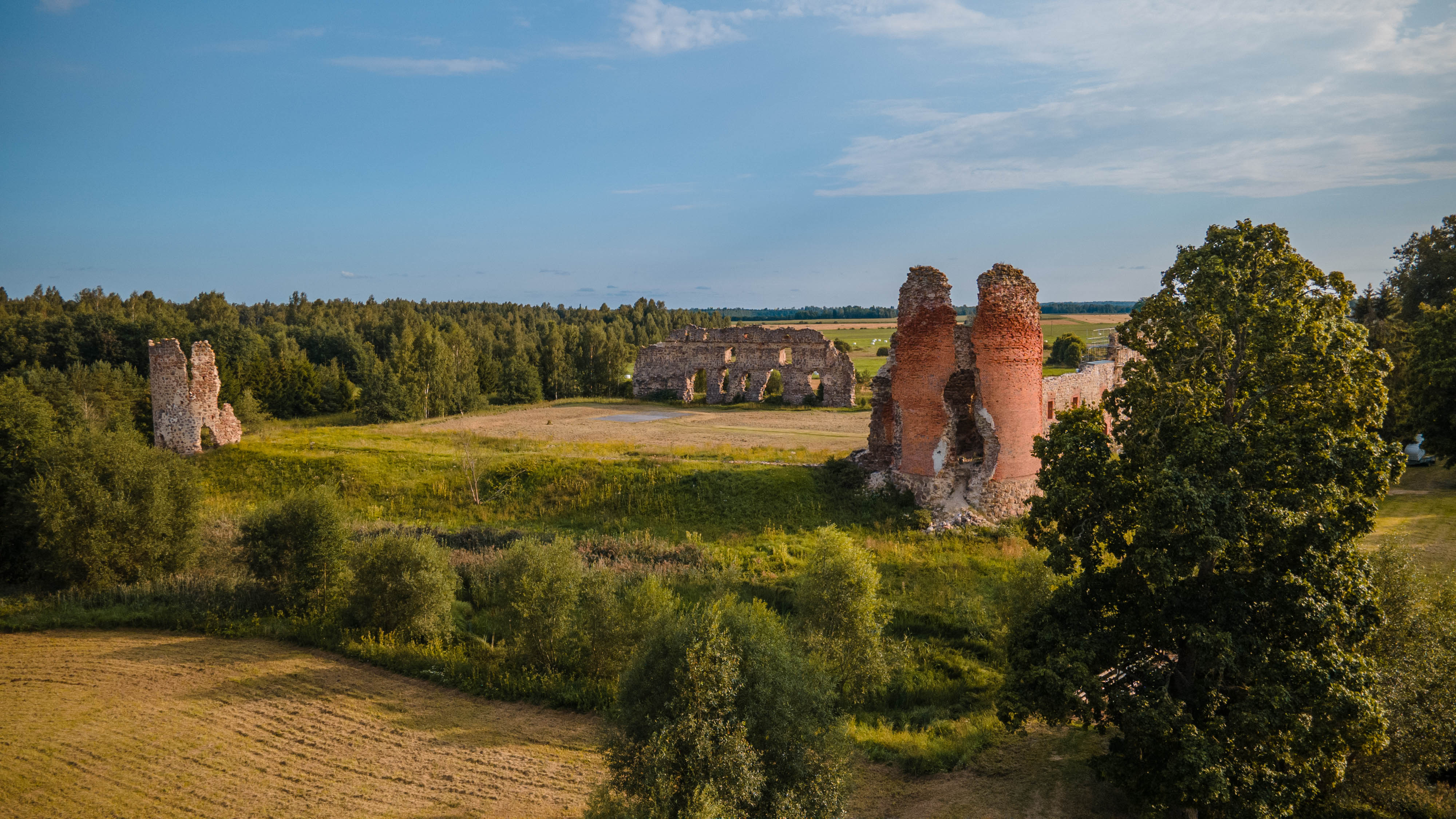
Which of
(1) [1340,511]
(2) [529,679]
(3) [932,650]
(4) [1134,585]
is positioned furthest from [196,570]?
(1) [1340,511]

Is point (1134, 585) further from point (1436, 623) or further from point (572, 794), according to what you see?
point (572, 794)

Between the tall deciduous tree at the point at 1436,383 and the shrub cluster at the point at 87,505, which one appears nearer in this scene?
the shrub cluster at the point at 87,505

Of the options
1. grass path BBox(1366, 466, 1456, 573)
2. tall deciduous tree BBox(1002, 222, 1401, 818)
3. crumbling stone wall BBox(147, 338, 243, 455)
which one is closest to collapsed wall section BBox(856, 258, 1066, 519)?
grass path BBox(1366, 466, 1456, 573)

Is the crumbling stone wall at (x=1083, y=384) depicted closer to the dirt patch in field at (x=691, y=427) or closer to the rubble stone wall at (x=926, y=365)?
the rubble stone wall at (x=926, y=365)

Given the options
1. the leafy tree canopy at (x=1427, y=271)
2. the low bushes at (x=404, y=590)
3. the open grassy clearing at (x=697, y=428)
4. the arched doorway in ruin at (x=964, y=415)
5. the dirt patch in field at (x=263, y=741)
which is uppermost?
the leafy tree canopy at (x=1427, y=271)

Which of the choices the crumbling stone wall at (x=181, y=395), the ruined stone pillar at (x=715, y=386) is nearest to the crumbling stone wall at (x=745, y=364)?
the ruined stone pillar at (x=715, y=386)

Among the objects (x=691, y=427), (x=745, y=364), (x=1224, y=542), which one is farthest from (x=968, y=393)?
(x=745, y=364)
